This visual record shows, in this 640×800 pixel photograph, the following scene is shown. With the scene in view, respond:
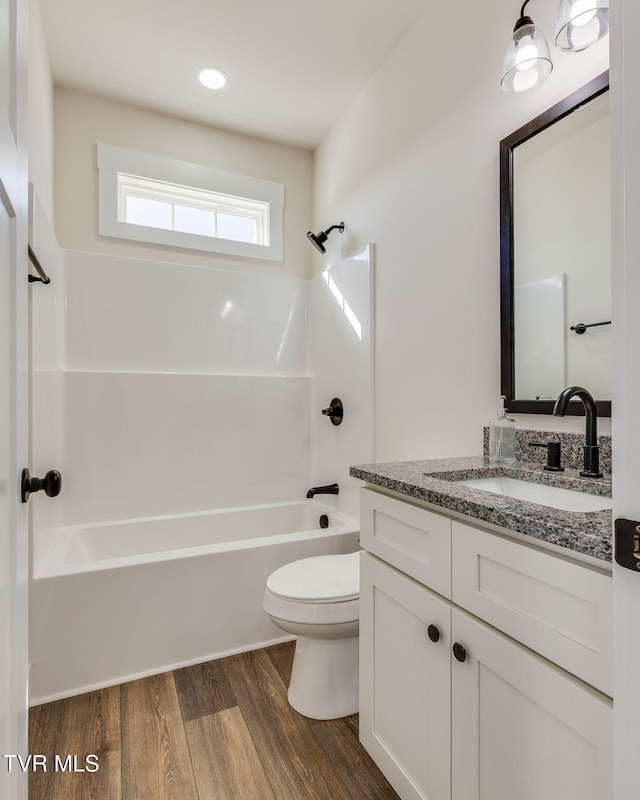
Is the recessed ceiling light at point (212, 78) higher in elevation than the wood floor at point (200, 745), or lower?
higher

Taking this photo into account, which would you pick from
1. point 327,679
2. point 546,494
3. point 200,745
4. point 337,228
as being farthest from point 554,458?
point 337,228

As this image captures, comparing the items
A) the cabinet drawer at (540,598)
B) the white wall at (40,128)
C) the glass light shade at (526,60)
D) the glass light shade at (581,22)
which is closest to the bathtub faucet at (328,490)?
the cabinet drawer at (540,598)

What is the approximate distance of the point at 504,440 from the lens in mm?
1432

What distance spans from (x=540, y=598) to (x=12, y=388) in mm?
983

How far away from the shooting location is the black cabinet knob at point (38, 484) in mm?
833

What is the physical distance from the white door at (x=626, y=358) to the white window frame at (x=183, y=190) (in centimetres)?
264

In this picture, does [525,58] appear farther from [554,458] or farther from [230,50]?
[230,50]

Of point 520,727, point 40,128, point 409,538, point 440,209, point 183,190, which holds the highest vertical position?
point 183,190

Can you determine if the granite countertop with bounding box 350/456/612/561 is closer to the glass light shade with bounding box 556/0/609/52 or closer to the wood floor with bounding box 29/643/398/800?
the wood floor with bounding box 29/643/398/800

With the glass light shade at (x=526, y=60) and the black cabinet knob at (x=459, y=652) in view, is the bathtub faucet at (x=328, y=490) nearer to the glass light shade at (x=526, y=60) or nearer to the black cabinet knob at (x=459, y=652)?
the black cabinet knob at (x=459, y=652)

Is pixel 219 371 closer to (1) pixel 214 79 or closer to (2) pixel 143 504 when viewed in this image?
(2) pixel 143 504

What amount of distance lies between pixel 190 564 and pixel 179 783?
77 centimetres

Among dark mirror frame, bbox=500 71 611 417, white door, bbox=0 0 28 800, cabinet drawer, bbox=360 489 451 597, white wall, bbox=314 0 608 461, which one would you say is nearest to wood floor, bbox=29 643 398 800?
white door, bbox=0 0 28 800

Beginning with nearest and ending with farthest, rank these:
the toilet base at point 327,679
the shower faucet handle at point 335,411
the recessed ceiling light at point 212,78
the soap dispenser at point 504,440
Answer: the soap dispenser at point 504,440, the toilet base at point 327,679, the recessed ceiling light at point 212,78, the shower faucet handle at point 335,411
